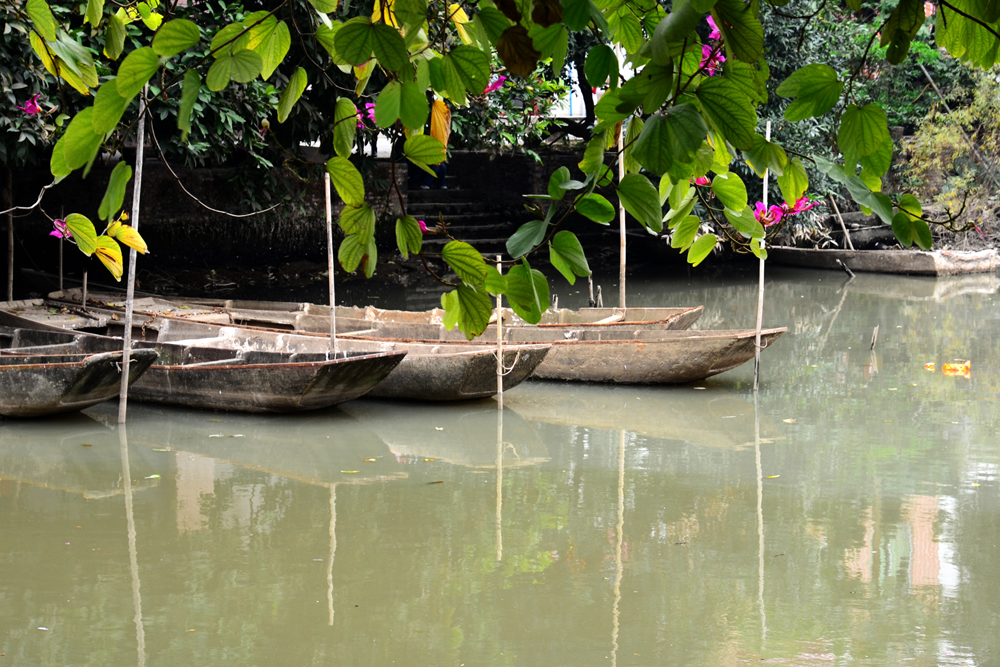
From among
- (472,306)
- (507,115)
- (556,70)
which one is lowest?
(472,306)

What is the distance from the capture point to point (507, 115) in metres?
10.3

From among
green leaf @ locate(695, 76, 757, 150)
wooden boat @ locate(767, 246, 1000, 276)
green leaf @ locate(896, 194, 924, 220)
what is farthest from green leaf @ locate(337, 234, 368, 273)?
wooden boat @ locate(767, 246, 1000, 276)

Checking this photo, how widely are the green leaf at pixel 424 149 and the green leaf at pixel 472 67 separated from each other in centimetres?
9

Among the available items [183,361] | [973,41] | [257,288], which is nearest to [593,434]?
[183,361]

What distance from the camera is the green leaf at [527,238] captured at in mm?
1083

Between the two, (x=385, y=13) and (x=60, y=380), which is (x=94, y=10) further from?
(x=60, y=380)

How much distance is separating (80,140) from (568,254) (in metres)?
0.51

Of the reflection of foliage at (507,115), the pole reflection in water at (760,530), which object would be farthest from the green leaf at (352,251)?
the reflection of foliage at (507,115)

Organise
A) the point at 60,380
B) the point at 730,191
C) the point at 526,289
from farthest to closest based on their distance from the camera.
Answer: the point at 60,380 < the point at 730,191 < the point at 526,289

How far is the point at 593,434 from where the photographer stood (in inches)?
245

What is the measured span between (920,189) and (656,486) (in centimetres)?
1255

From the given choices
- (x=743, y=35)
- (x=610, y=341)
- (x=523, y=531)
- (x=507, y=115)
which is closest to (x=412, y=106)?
(x=743, y=35)

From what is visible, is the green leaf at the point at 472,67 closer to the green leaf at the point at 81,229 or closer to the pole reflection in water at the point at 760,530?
the green leaf at the point at 81,229

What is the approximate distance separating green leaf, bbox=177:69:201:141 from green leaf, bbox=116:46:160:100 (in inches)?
1.5
